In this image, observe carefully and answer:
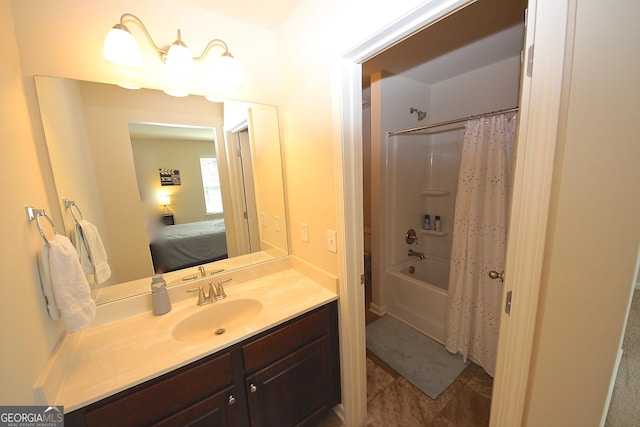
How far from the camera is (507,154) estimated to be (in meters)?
1.71

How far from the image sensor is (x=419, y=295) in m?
2.25

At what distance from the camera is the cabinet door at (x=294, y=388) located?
1.12 m

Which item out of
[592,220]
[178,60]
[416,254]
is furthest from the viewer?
[416,254]

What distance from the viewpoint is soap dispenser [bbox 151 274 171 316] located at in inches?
47.9

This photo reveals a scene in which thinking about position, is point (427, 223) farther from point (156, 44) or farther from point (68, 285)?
point (68, 285)

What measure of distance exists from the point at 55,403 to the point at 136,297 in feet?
1.70

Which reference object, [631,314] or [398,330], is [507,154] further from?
[398,330]

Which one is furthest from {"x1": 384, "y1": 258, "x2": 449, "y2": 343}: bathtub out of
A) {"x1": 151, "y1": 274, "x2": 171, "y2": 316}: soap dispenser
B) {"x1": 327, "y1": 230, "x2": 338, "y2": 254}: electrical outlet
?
{"x1": 151, "y1": 274, "x2": 171, "y2": 316}: soap dispenser

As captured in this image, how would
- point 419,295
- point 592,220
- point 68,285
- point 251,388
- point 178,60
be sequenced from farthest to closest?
point 419,295, point 178,60, point 251,388, point 68,285, point 592,220

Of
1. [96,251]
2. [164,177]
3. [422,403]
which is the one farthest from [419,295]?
[96,251]

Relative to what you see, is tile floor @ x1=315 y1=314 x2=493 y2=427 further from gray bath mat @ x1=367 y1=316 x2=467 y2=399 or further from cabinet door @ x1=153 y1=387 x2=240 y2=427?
cabinet door @ x1=153 y1=387 x2=240 y2=427

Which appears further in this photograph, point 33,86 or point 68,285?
point 33,86

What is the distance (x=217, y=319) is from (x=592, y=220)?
1.56 m

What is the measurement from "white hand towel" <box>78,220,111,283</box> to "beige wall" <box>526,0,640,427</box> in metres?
1.73
